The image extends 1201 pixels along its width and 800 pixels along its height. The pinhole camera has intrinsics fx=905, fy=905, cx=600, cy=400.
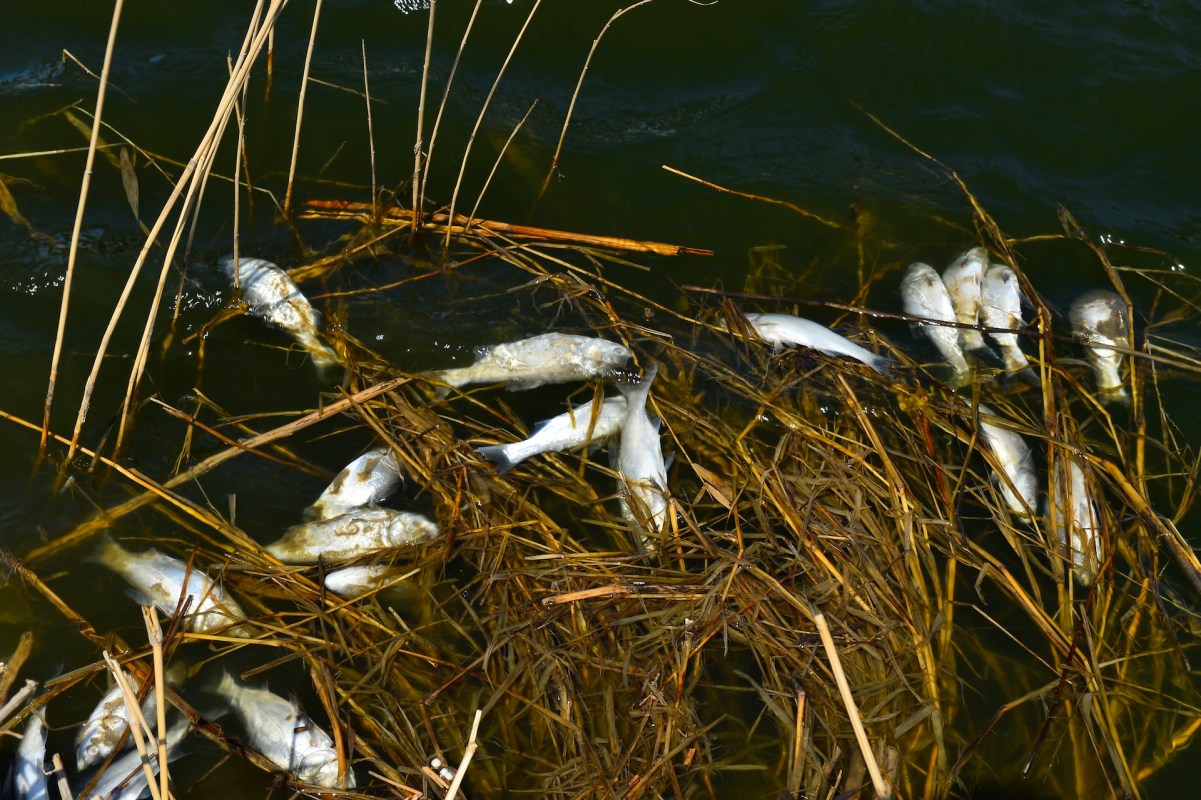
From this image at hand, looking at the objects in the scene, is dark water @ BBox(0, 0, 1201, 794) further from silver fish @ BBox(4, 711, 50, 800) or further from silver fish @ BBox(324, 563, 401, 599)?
silver fish @ BBox(4, 711, 50, 800)

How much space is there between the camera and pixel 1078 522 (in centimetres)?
429

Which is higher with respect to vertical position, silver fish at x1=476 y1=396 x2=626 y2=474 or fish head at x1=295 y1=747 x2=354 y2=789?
silver fish at x1=476 y1=396 x2=626 y2=474

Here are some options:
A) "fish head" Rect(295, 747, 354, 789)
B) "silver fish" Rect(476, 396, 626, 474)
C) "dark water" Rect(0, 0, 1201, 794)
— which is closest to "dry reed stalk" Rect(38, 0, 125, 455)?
"dark water" Rect(0, 0, 1201, 794)

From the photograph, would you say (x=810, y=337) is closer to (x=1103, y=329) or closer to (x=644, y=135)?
(x=1103, y=329)

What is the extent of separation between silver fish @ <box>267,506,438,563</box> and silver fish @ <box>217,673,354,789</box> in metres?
0.68

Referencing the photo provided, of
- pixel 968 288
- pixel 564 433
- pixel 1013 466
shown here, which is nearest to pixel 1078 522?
pixel 1013 466

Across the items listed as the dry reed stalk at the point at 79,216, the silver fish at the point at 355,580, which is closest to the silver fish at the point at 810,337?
the silver fish at the point at 355,580

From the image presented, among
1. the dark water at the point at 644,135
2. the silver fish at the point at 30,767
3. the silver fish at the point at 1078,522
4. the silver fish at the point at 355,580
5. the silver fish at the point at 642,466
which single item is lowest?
the silver fish at the point at 30,767

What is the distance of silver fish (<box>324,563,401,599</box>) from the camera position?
4046 millimetres

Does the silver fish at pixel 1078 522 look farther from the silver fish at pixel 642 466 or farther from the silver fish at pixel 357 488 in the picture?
the silver fish at pixel 357 488

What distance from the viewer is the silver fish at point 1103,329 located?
4.96 meters

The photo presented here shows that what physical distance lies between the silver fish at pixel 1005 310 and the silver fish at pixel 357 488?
3375 millimetres

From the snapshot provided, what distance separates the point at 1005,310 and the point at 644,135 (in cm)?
278

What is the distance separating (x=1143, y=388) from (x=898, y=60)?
3.28 m
